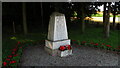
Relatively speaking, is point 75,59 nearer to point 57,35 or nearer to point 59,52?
point 59,52

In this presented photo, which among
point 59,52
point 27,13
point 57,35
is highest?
point 27,13

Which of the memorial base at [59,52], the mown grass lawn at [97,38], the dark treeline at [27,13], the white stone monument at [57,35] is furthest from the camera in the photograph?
the dark treeline at [27,13]

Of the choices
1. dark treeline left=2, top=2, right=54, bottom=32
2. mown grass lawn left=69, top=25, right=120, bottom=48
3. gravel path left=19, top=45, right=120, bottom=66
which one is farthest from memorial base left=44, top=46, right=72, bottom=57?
dark treeline left=2, top=2, right=54, bottom=32

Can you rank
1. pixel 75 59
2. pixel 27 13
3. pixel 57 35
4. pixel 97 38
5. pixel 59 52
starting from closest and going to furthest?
1. pixel 75 59
2. pixel 59 52
3. pixel 57 35
4. pixel 97 38
5. pixel 27 13

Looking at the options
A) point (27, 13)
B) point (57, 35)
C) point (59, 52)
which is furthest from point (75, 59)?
point (27, 13)

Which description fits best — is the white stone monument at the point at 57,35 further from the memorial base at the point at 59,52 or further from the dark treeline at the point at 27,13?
the dark treeline at the point at 27,13

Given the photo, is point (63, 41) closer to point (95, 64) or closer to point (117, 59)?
point (95, 64)

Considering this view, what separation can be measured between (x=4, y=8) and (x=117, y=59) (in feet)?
43.2

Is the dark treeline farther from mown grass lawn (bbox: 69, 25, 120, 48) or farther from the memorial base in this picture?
the memorial base

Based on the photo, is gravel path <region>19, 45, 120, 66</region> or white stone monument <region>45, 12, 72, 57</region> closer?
gravel path <region>19, 45, 120, 66</region>

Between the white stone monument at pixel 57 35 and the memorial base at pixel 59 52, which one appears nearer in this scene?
the memorial base at pixel 59 52

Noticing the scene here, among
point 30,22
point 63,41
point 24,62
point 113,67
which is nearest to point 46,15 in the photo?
point 30,22

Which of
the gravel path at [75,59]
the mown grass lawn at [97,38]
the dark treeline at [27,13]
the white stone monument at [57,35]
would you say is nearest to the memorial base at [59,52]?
the white stone monument at [57,35]

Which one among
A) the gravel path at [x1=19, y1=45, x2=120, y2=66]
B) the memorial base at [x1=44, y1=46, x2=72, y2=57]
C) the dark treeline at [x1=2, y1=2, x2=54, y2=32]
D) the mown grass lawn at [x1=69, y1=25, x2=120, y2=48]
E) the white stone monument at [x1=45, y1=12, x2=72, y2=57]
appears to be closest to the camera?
the gravel path at [x1=19, y1=45, x2=120, y2=66]
